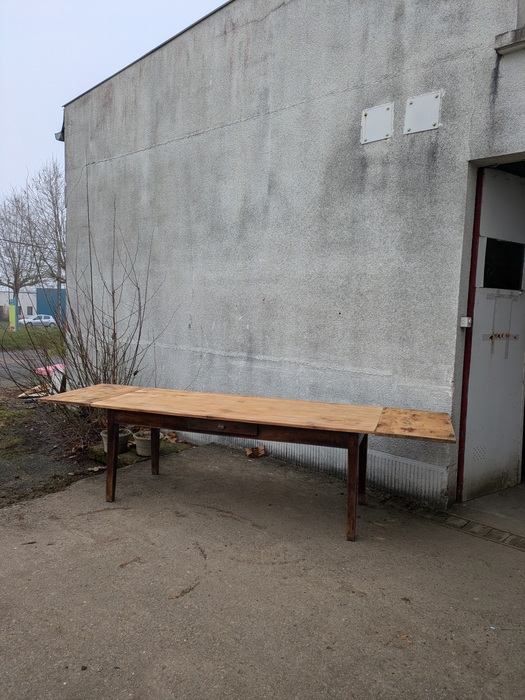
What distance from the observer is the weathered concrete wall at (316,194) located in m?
3.93

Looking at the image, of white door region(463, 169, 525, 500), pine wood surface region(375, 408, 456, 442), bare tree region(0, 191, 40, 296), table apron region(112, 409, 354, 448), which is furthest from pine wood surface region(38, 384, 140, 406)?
bare tree region(0, 191, 40, 296)

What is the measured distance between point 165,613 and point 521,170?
13.6 feet

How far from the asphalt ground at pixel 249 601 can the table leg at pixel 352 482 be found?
0.12m

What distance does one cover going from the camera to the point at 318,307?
486 centimetres

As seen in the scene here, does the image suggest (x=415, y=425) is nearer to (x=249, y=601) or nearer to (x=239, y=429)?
Result: (x=239, y=429)

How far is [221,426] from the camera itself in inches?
144

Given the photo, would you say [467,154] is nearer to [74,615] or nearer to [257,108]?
[257,108]

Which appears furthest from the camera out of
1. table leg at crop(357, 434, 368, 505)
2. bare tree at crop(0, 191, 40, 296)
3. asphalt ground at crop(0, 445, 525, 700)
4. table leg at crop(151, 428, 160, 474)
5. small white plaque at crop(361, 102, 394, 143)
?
bare tree at crop(0, 191, 40, 296)

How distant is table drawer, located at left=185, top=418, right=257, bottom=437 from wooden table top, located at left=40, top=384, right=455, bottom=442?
0.07 meters

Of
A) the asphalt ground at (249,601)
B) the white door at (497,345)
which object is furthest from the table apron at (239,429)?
the white door at (497,345)

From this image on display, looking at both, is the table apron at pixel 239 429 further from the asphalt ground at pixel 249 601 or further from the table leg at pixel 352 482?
the asphalt ground at pixel 249 601

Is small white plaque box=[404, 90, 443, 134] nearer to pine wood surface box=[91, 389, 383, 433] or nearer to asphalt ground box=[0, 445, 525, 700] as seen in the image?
pine wood surface box=[91, 389, 383, 433]

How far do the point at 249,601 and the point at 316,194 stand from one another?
134 inches

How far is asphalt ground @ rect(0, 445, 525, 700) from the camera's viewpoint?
7.30 ft
